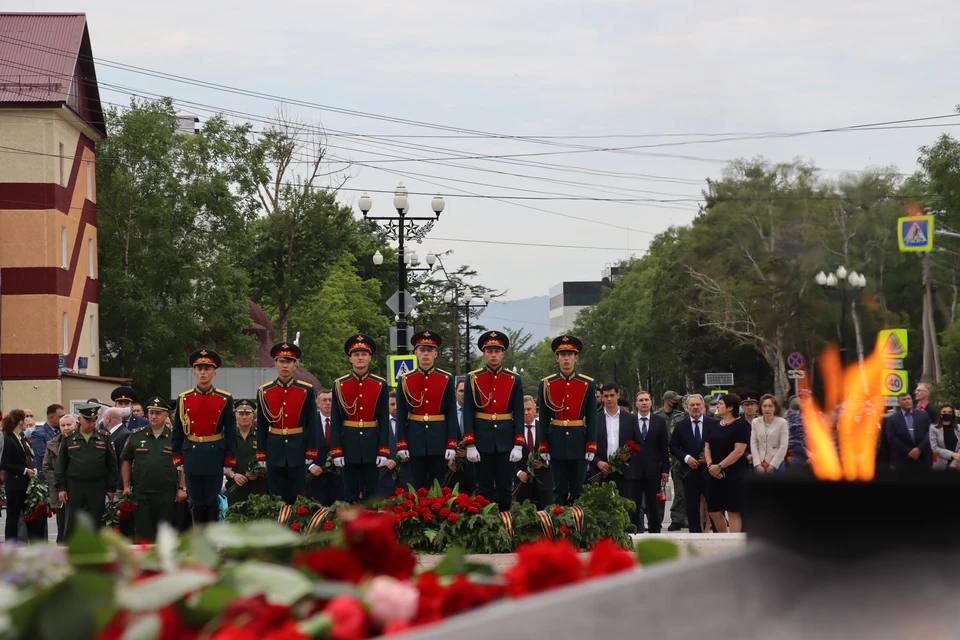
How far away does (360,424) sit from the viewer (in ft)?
41.0

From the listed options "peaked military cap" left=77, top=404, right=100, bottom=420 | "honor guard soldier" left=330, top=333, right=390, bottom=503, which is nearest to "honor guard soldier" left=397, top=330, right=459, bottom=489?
"honor guard soldier" left=330, top=333, right=390, bottom=503

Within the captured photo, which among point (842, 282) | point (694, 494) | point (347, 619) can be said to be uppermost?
point (842, 282)

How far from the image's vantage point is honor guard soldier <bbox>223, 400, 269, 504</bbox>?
43.0 ft

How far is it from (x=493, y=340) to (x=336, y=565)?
10.5m

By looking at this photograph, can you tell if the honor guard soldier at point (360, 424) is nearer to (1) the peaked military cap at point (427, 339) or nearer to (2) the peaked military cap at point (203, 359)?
(1) the peaked military cap at point (427, 339)

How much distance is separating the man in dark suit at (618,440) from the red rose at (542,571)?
11.6 meters

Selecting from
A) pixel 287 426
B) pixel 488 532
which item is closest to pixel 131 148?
pixel 287 426

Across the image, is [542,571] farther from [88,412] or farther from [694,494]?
[88,412]

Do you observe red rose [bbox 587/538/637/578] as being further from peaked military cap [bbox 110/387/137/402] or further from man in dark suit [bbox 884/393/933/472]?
peaked military cap [bbox 110/387/137/402]

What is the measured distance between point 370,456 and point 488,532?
8.92 feet

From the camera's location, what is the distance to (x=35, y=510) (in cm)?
1492

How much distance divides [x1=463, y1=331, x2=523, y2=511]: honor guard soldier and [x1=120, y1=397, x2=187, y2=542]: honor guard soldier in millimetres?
3247

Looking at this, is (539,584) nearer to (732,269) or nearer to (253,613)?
(253,613)

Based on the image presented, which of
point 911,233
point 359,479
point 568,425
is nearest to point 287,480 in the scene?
point 359,479
